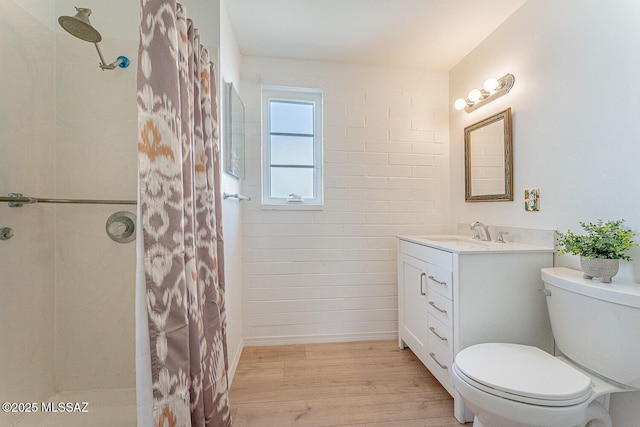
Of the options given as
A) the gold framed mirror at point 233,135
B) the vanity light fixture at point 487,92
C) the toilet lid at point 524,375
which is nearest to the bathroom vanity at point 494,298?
the toilet lid at point 524,375

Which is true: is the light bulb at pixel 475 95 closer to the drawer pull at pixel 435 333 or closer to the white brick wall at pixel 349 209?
the white brick wall at pixel 349 209

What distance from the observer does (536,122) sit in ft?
5.06

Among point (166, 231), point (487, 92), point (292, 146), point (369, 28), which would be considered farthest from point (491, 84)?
point (166, 231)

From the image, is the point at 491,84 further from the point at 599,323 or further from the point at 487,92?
the point at 599,323

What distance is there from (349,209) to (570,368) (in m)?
1.52

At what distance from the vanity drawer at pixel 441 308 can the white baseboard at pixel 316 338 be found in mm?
755

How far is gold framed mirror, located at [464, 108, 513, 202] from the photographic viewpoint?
5.63 ft

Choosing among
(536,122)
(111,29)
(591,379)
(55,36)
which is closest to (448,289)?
(591,379)

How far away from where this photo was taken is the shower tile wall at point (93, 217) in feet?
4.83

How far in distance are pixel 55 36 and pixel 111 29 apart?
0.27 meters

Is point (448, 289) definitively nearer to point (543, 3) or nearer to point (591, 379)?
point (591, 379)

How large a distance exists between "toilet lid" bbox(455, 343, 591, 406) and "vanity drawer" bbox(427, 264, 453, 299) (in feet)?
0.97

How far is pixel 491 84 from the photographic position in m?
1.77

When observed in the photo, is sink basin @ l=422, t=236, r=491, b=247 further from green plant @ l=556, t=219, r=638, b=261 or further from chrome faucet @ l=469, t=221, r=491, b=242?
green plant @ l=556, t=219, r=638, b=261
